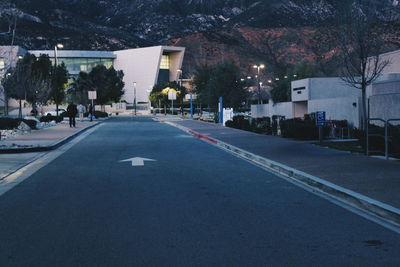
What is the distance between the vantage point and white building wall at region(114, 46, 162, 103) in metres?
148

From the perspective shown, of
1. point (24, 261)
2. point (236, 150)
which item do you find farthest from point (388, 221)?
point (236, 150)

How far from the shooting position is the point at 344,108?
2984 cm

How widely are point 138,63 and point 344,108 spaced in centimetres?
12529

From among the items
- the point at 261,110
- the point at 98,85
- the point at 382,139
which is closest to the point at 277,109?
the point at 261,110

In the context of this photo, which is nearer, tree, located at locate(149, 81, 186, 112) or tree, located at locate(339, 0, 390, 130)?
tree, located at locate(339, 0, 390, 130)

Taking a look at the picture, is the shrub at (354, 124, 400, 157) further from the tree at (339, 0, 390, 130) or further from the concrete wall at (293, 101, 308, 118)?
the concrete wall at (293, 101, 308, 118)

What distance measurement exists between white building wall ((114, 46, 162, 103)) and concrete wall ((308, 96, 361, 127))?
116739mm

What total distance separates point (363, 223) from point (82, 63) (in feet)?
481

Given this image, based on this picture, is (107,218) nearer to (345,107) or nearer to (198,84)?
(345,107)

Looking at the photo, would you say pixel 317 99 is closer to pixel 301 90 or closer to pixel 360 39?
pixel 301 90

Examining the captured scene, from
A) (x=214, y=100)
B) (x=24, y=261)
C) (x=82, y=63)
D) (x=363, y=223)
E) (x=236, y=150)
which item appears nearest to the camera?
(x=24, y=261)

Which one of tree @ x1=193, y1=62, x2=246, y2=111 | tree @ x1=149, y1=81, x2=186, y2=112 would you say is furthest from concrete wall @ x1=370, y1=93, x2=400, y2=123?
tree @ x1=149, y1=81, x2=186, y2=112

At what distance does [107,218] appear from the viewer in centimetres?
805

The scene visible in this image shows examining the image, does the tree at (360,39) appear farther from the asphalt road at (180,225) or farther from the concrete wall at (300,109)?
the concrete wall at (300,109)
